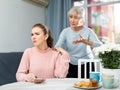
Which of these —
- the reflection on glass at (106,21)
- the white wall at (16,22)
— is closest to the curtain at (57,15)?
the white wall at (16,22)

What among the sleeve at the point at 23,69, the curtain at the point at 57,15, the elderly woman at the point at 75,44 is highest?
the curtain at the point at 57,15

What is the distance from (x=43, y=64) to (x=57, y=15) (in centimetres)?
241

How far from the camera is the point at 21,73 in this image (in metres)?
1.82

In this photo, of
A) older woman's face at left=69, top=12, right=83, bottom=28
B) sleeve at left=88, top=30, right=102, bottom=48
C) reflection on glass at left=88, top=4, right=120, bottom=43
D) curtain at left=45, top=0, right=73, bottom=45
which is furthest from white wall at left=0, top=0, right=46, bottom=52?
sleeve at left=88, top=30, right=102, bottom=48

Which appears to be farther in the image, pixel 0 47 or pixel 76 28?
pixel 0 47

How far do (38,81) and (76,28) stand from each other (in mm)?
1225

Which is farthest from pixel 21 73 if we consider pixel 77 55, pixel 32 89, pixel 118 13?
pixel 118 13

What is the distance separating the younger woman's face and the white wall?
149 cm

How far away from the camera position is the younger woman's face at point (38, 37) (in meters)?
1.91

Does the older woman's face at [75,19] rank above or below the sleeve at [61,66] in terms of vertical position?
above

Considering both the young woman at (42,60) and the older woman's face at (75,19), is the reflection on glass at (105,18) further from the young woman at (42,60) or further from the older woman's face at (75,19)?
the young woman at (42,60)

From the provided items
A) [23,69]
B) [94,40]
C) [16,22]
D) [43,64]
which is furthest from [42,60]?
[16,22]

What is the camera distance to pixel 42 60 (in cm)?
190

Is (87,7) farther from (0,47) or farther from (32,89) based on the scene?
(32,89)
